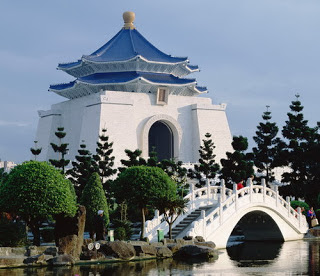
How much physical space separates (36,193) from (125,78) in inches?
1011

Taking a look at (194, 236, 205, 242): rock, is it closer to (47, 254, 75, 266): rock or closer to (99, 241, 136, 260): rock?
(99, 241, 136, 260): rock

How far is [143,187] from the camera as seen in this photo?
20.8m

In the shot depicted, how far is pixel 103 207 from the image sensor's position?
886 inches

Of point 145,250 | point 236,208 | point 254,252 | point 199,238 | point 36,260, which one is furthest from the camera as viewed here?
point 236,208

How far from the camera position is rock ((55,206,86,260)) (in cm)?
1719

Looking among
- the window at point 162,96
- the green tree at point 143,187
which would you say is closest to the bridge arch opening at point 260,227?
the green tree at point 143,187

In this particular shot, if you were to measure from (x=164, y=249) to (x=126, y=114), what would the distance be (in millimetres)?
23081

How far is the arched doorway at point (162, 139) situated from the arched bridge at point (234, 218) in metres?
17.6

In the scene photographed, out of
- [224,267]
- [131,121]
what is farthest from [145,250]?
[131,121]

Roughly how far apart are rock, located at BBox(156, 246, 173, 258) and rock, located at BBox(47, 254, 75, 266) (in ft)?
10.1

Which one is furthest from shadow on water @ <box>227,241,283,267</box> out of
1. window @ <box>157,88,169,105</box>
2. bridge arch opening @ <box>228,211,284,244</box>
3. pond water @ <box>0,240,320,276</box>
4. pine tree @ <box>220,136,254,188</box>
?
window @ <box>157,88,169,105</box>

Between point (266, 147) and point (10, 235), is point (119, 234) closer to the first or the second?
point (10, 235)

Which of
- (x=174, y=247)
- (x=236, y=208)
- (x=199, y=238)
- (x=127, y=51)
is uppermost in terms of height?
(x=127, y=51)

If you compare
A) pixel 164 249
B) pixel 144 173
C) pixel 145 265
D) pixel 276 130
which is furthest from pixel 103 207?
pixel 276 130
